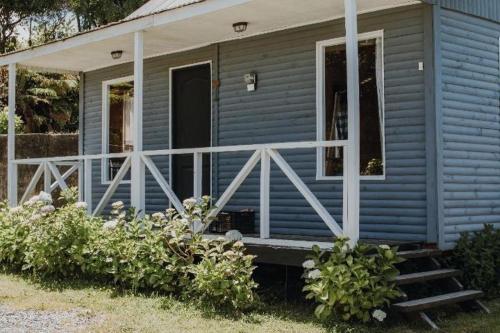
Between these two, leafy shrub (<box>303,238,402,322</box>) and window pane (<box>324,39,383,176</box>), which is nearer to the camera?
leafy shrub (<box>303,238,402,322</box>)

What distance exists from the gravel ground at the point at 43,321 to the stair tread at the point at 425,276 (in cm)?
260

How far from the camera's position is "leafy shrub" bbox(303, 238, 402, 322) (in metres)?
5.53

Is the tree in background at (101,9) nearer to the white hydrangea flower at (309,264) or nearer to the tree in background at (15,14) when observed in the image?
the tree in background at (15,14)

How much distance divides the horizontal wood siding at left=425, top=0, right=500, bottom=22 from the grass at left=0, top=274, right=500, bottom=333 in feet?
9.92

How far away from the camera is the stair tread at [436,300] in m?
5.64

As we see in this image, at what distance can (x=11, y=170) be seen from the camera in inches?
385

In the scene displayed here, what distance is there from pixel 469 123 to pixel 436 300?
2.28 m

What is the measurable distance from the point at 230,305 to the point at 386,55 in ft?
10.1

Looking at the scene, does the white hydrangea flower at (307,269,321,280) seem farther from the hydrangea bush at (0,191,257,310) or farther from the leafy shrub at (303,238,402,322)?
the hydrangea bush at (0,191,257,310)

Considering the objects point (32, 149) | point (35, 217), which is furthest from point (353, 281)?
point (32, 149)

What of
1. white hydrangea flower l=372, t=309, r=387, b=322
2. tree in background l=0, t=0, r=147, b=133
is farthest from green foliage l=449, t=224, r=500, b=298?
tree in background l=0, t=0, r=147, b=133

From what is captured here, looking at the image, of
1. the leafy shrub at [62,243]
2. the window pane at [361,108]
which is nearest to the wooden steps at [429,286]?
the window pane at [361,108]

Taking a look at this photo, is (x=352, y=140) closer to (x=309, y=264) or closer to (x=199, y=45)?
(x=309, y=264)

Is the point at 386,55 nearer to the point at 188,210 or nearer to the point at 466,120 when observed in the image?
the point at 466,120
